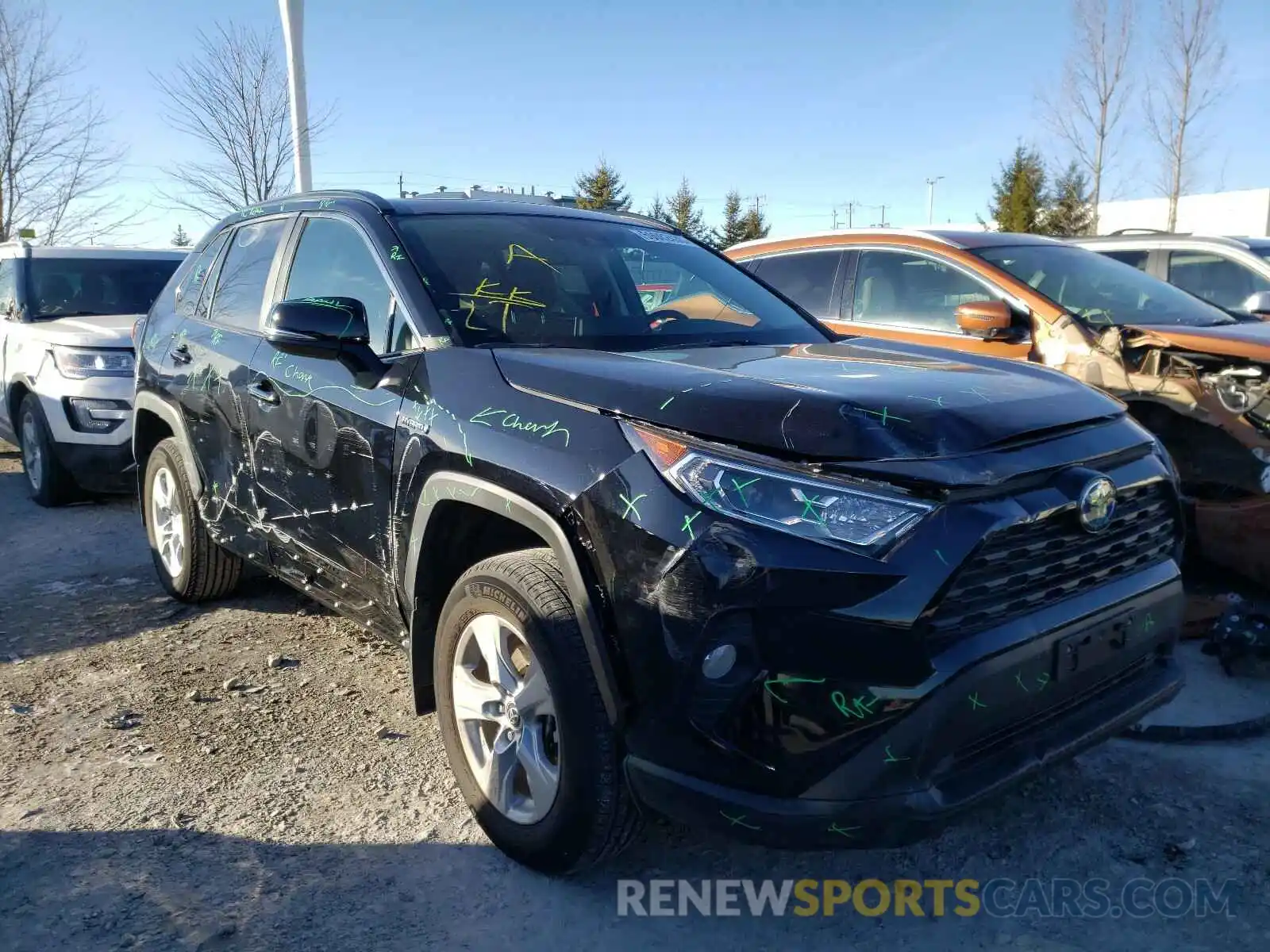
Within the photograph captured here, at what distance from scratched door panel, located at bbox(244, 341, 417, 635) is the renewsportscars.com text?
1.22 metres

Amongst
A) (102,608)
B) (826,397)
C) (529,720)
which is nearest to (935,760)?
(826,397)

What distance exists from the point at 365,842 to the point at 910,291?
426cm

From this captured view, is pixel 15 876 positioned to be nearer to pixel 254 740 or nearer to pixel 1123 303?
pixel 254 740

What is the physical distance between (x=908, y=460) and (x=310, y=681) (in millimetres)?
2847

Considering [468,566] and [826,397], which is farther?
[468,566]

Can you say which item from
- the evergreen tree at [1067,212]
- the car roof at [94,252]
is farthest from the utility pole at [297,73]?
the evergreen tree at [1067,212]

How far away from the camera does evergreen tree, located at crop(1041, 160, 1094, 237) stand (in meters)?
29.6

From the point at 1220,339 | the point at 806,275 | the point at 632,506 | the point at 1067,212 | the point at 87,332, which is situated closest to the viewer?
the point at 632,506

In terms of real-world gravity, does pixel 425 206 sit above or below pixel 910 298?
above

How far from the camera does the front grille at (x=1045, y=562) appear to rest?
7.03 feet

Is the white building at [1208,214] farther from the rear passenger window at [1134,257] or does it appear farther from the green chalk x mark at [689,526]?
the green chalk x mark at [689,526]

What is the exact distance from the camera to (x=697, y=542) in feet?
6.94

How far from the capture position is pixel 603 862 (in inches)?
101

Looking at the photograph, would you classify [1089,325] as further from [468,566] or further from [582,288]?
[468,566]
